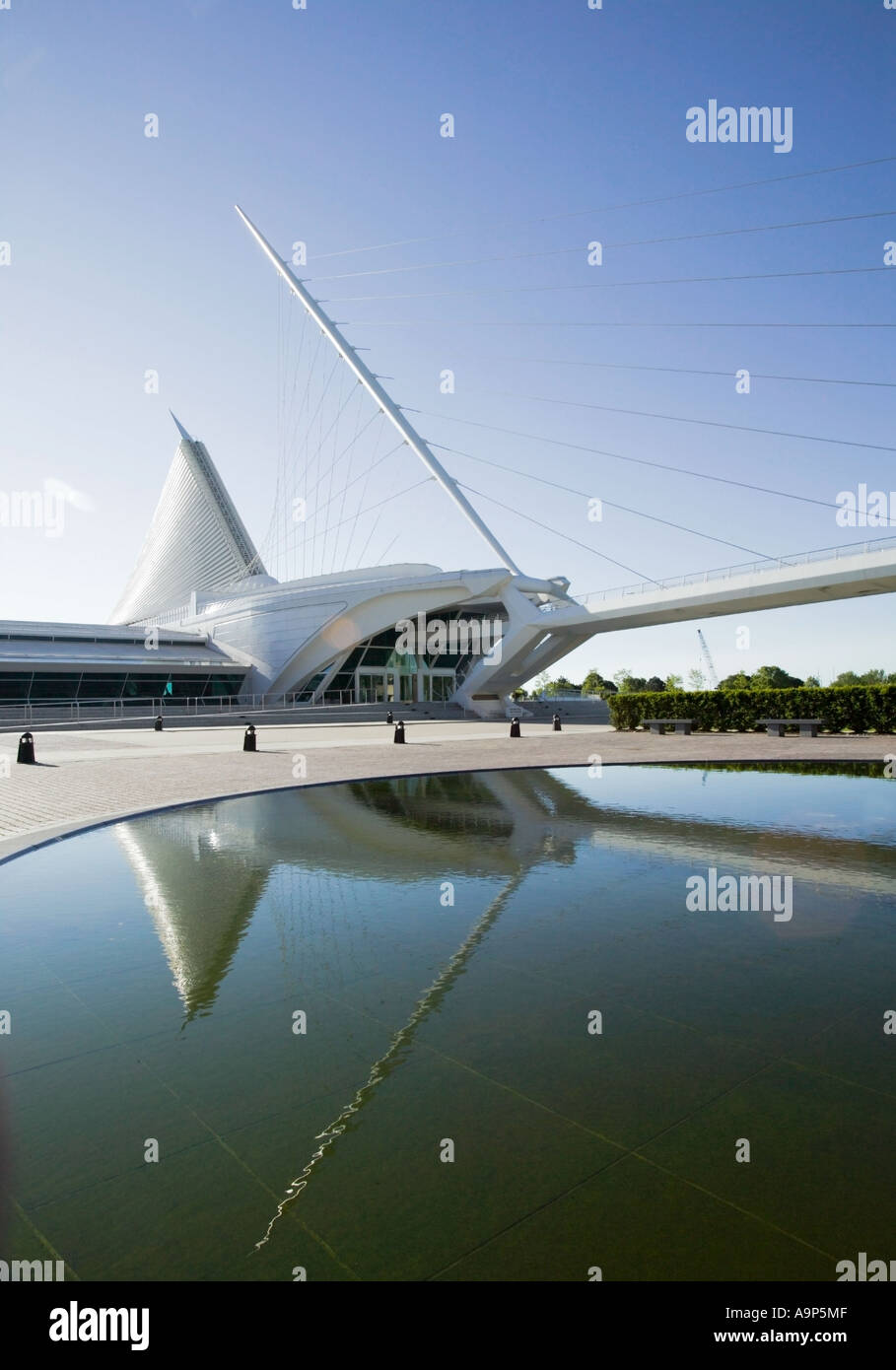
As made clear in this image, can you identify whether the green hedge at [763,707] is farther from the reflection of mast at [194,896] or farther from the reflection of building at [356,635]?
the reflection of mast at [194,896]

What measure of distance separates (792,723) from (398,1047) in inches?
982

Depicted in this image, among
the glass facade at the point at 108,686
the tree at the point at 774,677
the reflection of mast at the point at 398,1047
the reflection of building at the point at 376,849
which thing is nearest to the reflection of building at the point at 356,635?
the glass facade at the point at 108,686

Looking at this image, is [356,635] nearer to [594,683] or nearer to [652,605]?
[652,605]

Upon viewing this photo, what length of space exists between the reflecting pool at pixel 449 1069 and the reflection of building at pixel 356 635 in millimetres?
30784

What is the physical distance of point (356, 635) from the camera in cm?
5297

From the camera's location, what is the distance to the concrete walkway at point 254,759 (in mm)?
11688

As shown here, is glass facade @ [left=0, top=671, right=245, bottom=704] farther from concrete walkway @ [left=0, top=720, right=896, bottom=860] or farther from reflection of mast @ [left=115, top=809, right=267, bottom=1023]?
reflection of mast @ [left=115, top=809, right=267, bottom=1023]

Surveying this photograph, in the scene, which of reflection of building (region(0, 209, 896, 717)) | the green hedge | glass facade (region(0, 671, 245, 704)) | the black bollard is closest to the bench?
the green hedge

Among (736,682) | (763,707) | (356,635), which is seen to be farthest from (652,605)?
(736,682)

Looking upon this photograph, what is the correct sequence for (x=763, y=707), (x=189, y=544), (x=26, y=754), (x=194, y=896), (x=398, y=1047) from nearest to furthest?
(x=398, y=1047), (x=194, y=896), (x=26, y=754), (x=763, y=707), (x=189, y=544)

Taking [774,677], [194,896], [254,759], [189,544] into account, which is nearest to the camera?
[194,896]

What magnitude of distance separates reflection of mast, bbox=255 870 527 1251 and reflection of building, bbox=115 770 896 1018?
1.15 meters
